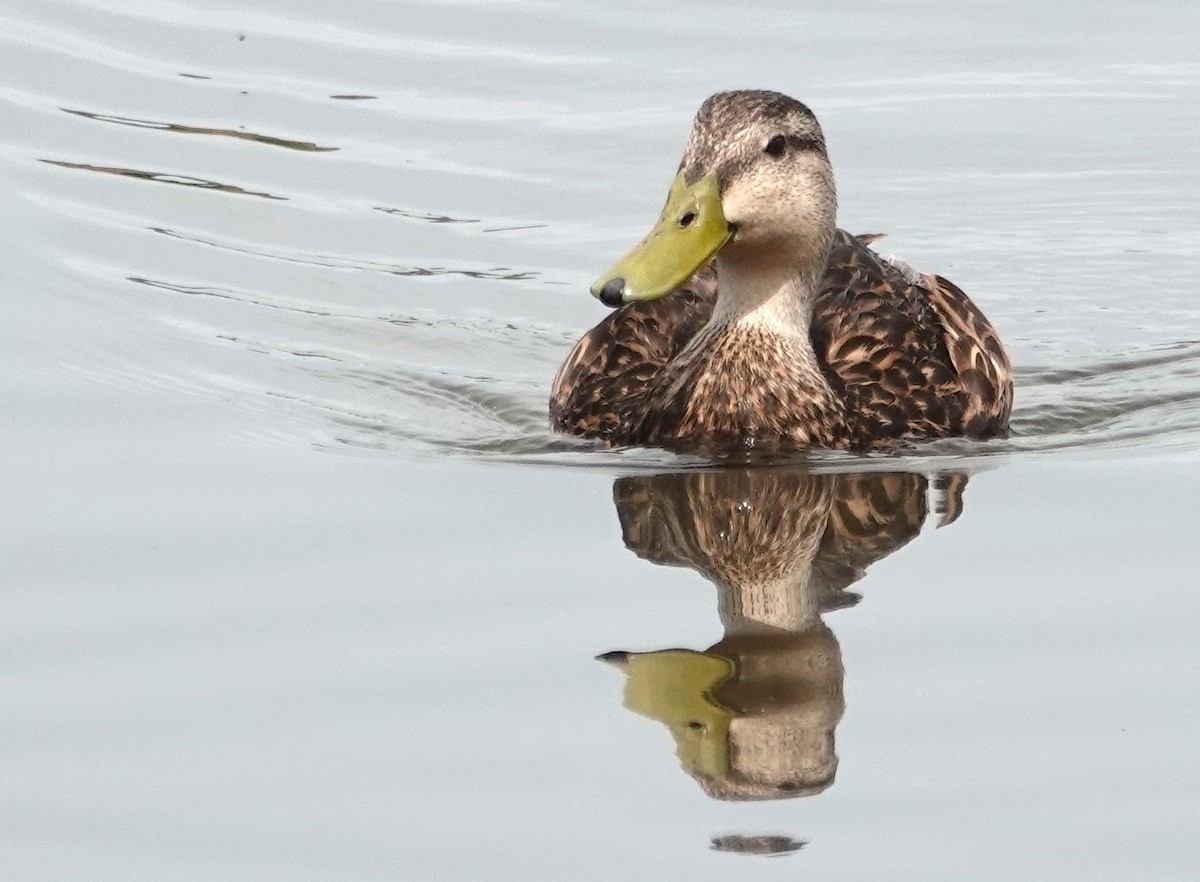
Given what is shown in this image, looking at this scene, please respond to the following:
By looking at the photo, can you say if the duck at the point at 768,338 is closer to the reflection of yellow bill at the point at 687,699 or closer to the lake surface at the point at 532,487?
the lake surface at the point at 532,487

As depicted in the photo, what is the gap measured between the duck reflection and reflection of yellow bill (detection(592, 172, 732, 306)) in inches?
28.4

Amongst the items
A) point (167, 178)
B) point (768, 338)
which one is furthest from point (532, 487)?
point (167, 178)

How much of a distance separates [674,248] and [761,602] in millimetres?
1591

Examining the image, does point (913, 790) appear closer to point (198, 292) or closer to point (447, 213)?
point (198, 292)

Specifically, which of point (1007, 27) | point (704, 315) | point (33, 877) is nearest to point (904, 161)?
point (1007, 27)

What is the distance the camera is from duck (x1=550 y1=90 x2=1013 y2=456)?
9.10 m

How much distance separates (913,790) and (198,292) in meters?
6.50

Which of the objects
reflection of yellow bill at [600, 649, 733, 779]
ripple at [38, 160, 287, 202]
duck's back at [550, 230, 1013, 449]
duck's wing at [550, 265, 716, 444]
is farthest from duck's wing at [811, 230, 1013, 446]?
ripple at [38, 160, 287, 202]

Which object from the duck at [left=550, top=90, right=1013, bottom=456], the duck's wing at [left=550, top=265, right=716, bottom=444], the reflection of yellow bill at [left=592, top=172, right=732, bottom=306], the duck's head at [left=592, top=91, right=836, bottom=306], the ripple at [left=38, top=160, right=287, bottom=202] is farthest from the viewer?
the ripple at [left=38, top=160, right=287, bottom=202]

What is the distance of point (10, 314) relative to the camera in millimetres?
10781

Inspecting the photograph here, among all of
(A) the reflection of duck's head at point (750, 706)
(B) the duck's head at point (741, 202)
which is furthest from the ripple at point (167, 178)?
(A) the reflection of duck's head at point (750, 706)

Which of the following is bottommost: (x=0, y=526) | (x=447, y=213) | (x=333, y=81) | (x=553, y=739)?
(x=553, y=739)

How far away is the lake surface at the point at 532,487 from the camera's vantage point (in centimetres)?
609

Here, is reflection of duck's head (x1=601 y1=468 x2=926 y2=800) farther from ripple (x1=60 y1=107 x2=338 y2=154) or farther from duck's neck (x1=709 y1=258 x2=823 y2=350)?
ripple (x1=60 y1=107 x2=338 y2=154)
